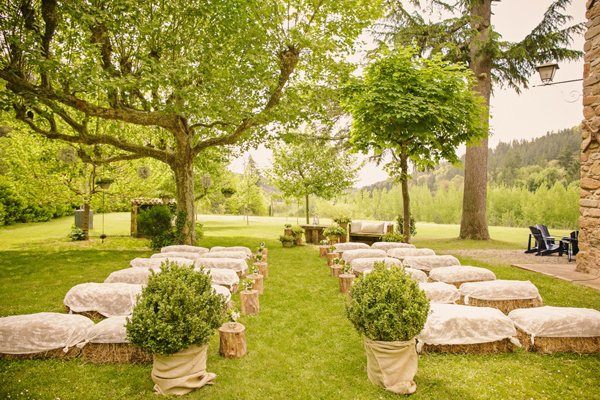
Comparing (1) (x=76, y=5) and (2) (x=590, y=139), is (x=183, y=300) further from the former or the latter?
(2) (x=590, y=139)

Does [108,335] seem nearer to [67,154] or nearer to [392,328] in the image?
[392,328]

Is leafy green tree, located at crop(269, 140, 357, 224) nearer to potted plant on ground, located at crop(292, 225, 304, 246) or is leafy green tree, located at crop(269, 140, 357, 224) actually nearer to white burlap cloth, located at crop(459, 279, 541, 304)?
potted plant on ground, located at crop(292, 225, 304, 246)

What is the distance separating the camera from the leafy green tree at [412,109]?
1027 centimetres

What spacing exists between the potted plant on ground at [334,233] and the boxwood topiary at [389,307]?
1168cm

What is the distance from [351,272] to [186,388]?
5737mm

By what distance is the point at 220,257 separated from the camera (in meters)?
10.2

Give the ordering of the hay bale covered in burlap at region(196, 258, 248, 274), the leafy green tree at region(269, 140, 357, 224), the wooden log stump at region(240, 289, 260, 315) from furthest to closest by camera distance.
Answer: the leafy green tree at region(269, 140, 357, 224) < the hay bale covered in burlap at region(196, 258, 248, 274) < the wooden log stump at region(240, 289, 260, 315)

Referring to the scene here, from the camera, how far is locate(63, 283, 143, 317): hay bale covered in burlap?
257 inches

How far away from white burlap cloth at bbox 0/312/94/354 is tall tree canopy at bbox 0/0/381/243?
6.93 m

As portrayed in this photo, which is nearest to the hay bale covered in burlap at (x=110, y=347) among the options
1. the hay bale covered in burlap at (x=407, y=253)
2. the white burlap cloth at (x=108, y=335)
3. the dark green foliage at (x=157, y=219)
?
the white burlap cloth at (x=108, y=335)

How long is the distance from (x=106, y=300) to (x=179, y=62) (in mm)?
7698

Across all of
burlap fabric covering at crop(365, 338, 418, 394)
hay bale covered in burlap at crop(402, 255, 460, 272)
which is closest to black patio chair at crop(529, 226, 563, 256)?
hay bale covered in burlap at crop(402, 255, 460, 272)

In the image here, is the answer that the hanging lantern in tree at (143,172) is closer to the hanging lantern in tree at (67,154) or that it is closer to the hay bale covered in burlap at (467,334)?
the hanging lantern in tree at (67,154)

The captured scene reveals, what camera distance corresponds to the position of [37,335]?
16.4 ft
